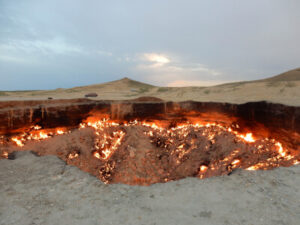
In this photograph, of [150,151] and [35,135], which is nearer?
[35,135]

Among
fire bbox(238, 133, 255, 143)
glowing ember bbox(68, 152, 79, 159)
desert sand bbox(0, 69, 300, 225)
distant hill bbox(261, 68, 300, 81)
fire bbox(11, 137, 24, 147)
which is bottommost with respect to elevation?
glowing ember bbox(68, 152, 79, 159)

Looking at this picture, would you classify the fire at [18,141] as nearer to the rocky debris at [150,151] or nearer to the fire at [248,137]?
the rocky debris at [150,151]

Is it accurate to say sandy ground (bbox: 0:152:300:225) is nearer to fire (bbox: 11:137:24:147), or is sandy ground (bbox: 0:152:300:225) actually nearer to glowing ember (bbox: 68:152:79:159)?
fire (bbox: 11:137:24:147)

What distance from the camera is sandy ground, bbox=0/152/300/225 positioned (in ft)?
5.33

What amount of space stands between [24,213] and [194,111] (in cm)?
697

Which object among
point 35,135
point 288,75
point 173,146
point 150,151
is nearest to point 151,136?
point 150,151

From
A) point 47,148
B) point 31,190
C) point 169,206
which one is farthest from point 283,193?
point 47,148

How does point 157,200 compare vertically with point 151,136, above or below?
above

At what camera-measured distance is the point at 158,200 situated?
1.89 metres

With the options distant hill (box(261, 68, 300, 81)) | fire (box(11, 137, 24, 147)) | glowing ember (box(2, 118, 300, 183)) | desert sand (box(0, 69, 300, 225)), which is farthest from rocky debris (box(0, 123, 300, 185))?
distant hill (box(261, 68, 300, 81))

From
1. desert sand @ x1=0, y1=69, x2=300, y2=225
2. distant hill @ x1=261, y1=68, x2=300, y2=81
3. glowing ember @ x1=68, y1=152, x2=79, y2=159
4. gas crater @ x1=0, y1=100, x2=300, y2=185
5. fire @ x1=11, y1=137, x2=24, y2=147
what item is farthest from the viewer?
distant hill @ x1=261, y1=68, x2=300, y2=81

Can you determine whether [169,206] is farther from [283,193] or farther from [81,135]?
[81,135]

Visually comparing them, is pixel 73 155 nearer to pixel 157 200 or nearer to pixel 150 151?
pixel 150 151

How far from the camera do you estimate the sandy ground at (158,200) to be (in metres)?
1.62
